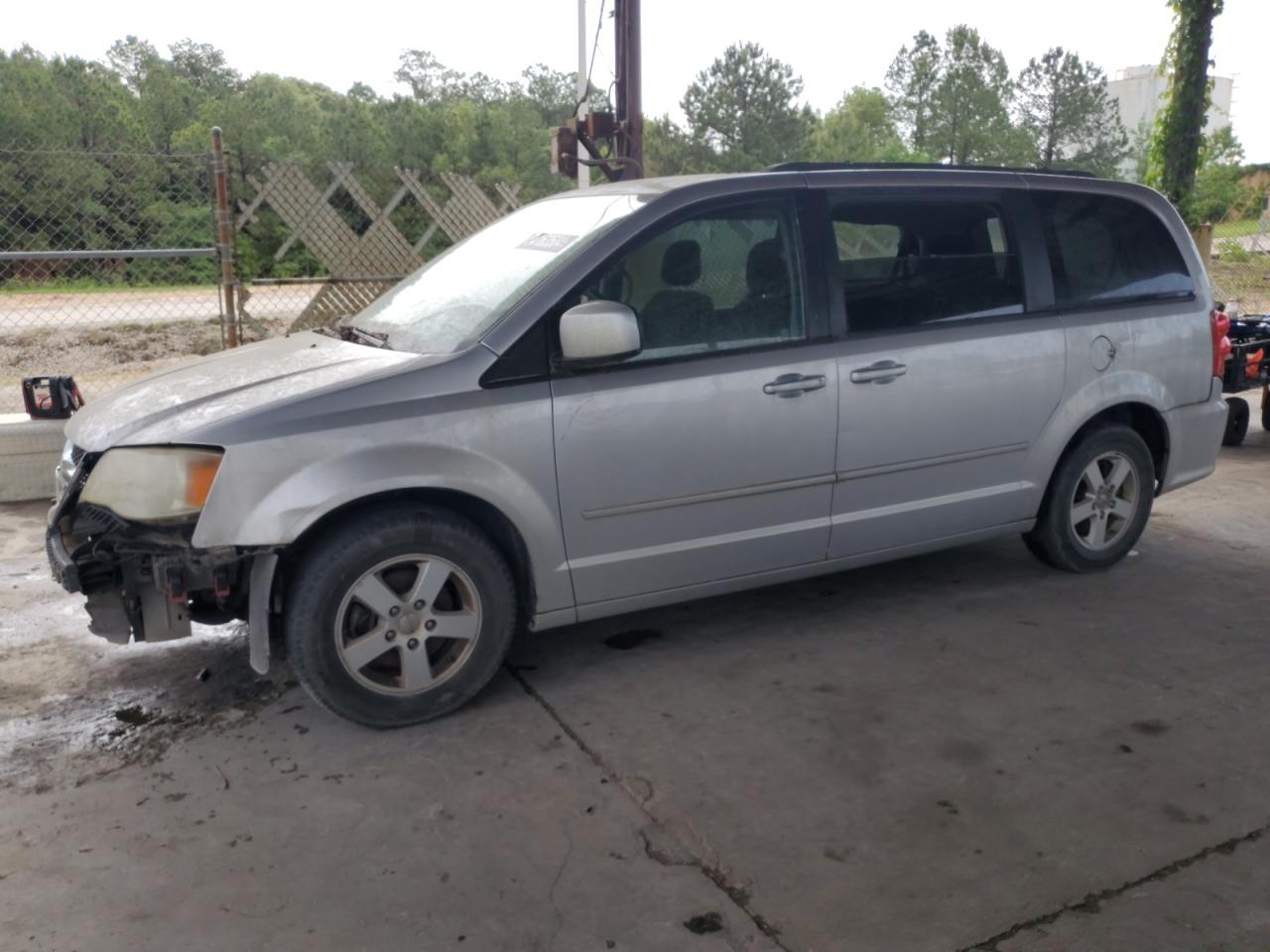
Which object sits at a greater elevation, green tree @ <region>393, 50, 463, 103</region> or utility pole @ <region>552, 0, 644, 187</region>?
green tree @ <region>393, 50, 463, 103</region>

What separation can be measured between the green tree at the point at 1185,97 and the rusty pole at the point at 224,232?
11.7m

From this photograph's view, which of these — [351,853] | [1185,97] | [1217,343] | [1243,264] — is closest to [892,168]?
[1217,343]

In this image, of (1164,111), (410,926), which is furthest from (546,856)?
(1164,111)

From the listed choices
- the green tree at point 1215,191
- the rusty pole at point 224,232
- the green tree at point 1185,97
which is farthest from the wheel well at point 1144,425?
the green tree at point 1185,97

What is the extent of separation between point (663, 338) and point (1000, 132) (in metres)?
54.3

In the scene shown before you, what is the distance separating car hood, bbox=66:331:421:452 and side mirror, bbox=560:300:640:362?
0.50 meters

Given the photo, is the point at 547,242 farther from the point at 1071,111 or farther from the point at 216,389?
the point at 1071,111

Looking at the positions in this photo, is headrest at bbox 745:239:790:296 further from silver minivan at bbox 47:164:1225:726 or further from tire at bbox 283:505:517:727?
tire at bbox 283:505:517:727

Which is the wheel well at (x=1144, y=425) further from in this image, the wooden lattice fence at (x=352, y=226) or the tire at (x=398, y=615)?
the wooden lattice fence at (x=352, y=226)

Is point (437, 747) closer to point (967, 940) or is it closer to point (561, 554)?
point (561, 554)

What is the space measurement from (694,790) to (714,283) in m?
1.86

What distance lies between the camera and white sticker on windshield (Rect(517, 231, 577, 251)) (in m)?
4.24

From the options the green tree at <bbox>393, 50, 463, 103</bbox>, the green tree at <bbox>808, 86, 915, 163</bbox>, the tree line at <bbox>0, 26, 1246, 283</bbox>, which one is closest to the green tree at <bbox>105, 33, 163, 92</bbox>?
the tree line at <bbox>0, 26, 1246, 283</bbox>

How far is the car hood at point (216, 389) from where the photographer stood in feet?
12.0
